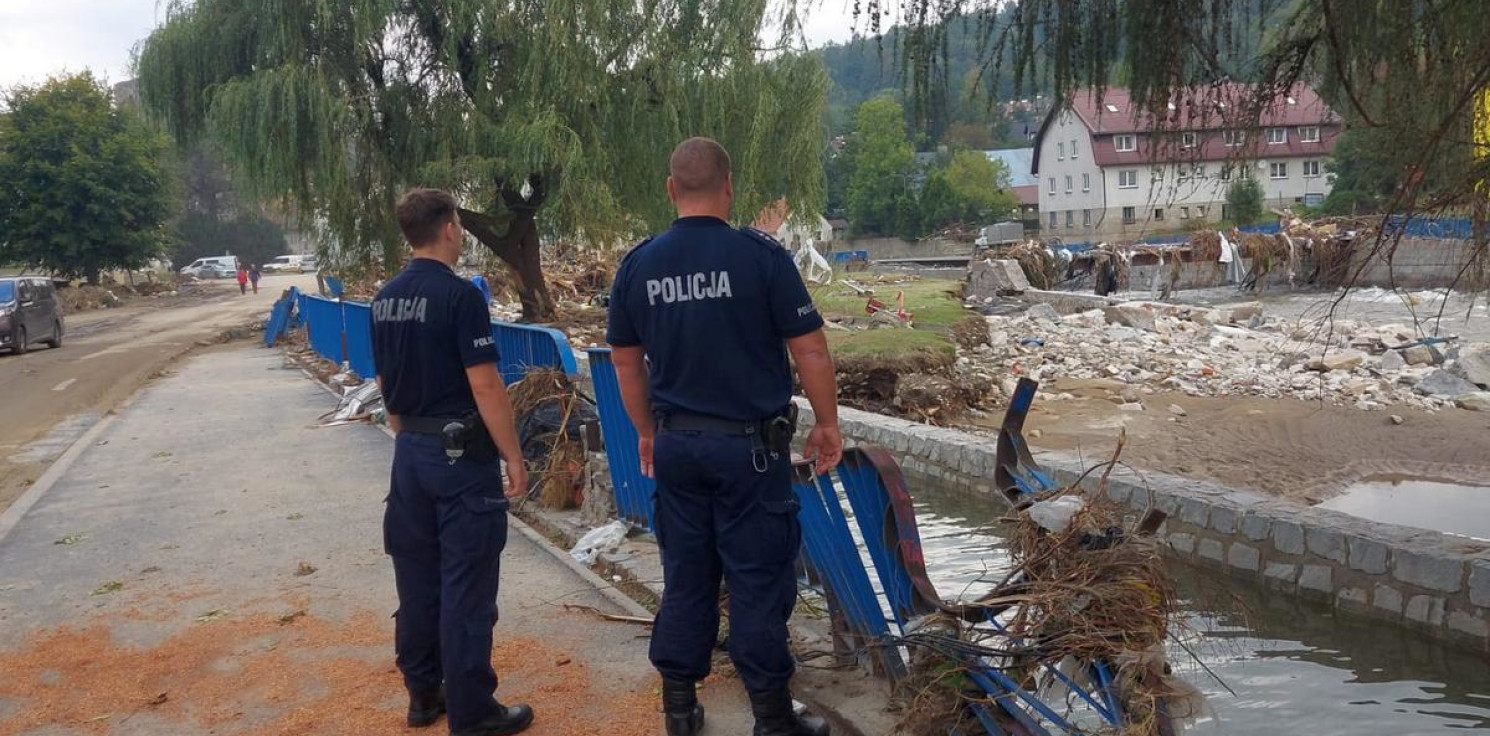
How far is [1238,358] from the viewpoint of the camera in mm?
21062

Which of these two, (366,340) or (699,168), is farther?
(366,340)

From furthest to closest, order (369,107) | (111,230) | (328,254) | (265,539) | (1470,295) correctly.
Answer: (111,230)
(328,254)
(369,107)
(265,539)
(1470,295)

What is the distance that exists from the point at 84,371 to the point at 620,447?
17747mm

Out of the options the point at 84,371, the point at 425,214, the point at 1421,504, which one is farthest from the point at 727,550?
the point at 84,371

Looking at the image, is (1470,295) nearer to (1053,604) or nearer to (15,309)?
(1053,604)

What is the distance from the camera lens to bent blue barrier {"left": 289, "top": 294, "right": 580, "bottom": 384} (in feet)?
26.9

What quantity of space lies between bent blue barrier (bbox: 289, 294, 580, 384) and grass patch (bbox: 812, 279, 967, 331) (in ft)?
31.8

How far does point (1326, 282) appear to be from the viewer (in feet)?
19.3

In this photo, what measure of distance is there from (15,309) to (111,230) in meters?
19.2

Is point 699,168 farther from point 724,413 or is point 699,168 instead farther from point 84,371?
point 84,371

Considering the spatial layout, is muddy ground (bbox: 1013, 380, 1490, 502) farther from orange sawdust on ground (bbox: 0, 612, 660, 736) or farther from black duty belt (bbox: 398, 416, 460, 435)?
black duty belt (bbox: 398, 416, 460, 435)

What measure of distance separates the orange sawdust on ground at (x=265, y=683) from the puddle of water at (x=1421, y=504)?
7436mm

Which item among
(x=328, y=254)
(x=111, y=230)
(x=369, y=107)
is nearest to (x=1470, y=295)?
(x=369, y=107)

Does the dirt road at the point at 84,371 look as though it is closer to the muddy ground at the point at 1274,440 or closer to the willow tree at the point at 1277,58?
the willow tree at the point at 1277,58
